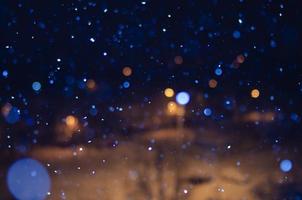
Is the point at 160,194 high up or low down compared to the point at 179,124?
down

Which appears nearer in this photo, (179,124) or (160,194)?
(179,124)

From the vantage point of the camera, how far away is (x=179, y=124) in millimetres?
11250

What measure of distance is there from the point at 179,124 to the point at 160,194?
4369 mm

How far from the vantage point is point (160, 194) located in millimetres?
14703
